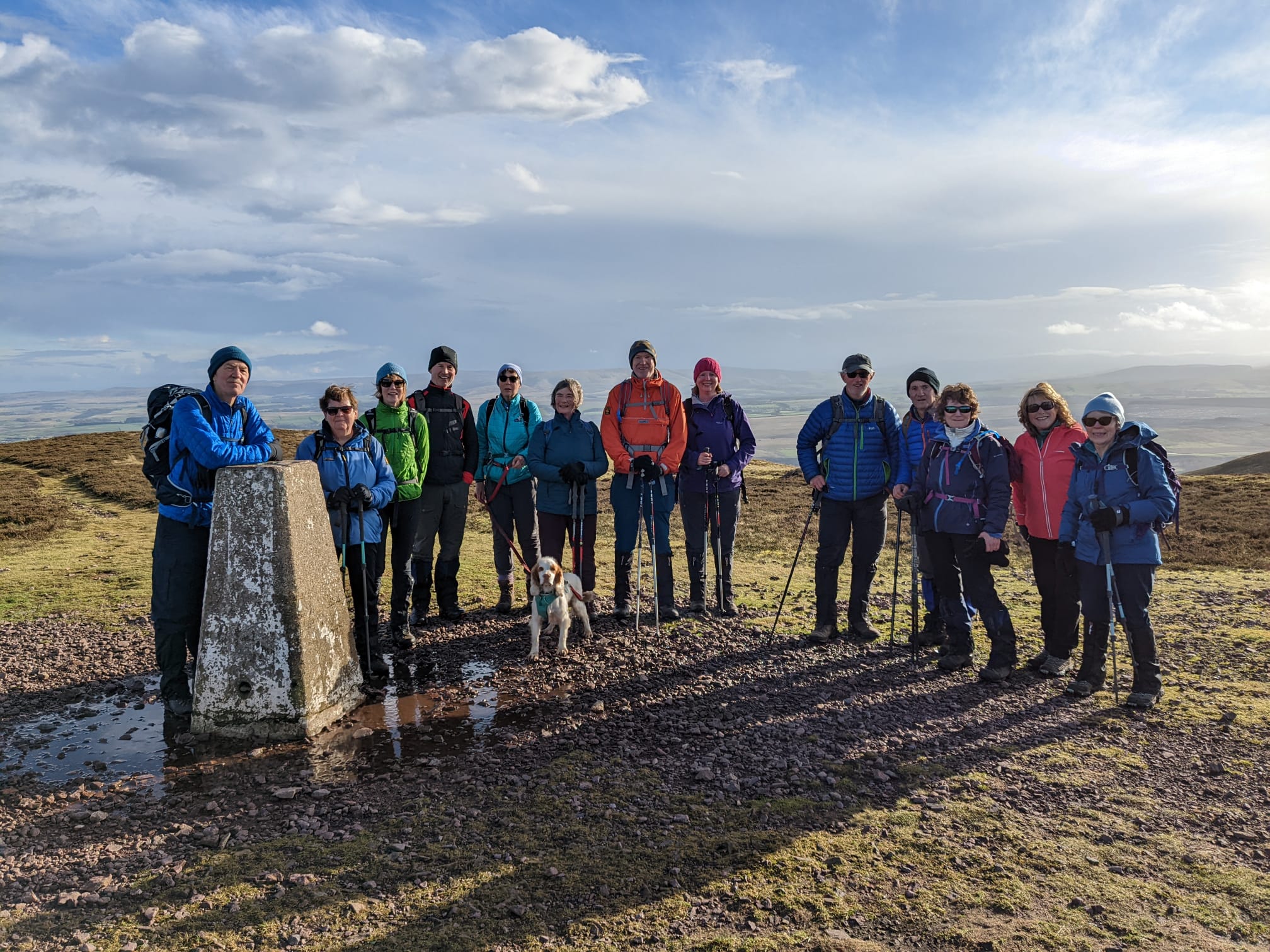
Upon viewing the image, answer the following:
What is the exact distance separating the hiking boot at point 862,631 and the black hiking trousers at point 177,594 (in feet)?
24.0

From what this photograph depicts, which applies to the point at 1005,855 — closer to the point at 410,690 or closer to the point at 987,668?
the point at 987,668

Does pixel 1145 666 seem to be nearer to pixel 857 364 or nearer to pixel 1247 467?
pixel 857 364

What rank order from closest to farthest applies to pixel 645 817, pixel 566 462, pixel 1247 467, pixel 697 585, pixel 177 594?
pixel 645 817
pixel 177 594
pixel 566 462
pixel 697 585
pixel 1247 467

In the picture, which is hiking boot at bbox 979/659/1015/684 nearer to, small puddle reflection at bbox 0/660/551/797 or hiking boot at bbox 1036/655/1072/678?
hiking boot at bbox 1036/655/1072/678

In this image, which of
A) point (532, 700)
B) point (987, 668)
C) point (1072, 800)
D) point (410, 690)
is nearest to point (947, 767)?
point (1072, 800)

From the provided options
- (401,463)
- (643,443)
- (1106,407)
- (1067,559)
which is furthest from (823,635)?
(401,463)

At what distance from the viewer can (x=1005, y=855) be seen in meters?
4.84

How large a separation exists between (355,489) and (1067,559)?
754cm

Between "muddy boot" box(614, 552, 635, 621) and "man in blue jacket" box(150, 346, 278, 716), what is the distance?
4.55 m

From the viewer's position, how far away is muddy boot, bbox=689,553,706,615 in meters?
10.2

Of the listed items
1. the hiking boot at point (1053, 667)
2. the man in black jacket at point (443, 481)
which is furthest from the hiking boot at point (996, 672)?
the man in black jacket at point (443, 481)

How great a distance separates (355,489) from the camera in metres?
7.62

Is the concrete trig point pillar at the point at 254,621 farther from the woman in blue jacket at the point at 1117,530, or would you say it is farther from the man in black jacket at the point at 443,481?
the woman in blue jacket at the point at 1117,530

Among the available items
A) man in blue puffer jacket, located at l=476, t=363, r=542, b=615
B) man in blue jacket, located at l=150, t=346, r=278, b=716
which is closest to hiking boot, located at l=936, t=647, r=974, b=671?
man in blue puffer jacket, located at l=476, t=363, r=542, b=615
